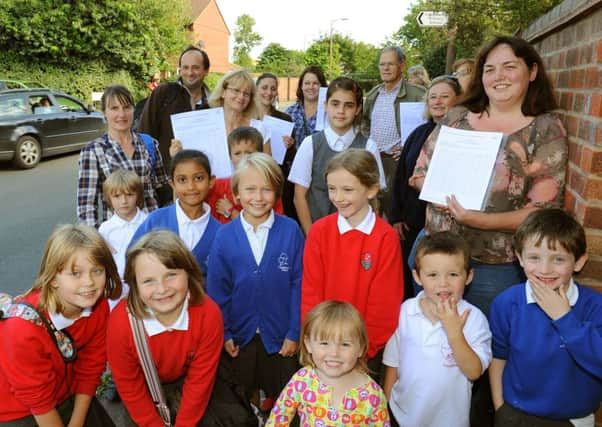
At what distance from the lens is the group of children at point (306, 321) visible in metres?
2.05

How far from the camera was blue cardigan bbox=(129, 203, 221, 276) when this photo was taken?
3.13m

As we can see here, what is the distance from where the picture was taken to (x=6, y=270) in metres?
5.43

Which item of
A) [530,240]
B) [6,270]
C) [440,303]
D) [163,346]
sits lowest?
[6,270]

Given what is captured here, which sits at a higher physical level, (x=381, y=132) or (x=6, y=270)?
(x=381, y=132)

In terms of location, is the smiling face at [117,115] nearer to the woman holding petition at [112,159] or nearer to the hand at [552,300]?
the woman holding petition at [112,159]

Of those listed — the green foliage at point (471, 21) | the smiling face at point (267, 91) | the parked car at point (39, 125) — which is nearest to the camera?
the smiling face at point (267, 91)

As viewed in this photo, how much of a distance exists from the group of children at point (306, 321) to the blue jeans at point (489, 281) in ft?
0.46

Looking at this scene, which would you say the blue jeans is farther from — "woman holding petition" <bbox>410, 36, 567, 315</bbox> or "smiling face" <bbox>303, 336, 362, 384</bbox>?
"smiling face" <bbox>303, 336, 362, 384</bbox>

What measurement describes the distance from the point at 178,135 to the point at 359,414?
8.35 ft

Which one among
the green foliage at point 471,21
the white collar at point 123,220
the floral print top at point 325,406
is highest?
the green foliage at point 471,21

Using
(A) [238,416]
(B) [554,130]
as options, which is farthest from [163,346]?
(B) [554,130]

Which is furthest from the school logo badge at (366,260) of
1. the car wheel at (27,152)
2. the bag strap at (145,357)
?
the car wheel at (27,152)

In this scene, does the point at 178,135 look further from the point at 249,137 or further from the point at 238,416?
the point at 238,416

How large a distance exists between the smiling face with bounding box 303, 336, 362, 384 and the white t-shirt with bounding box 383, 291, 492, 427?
0.36m
